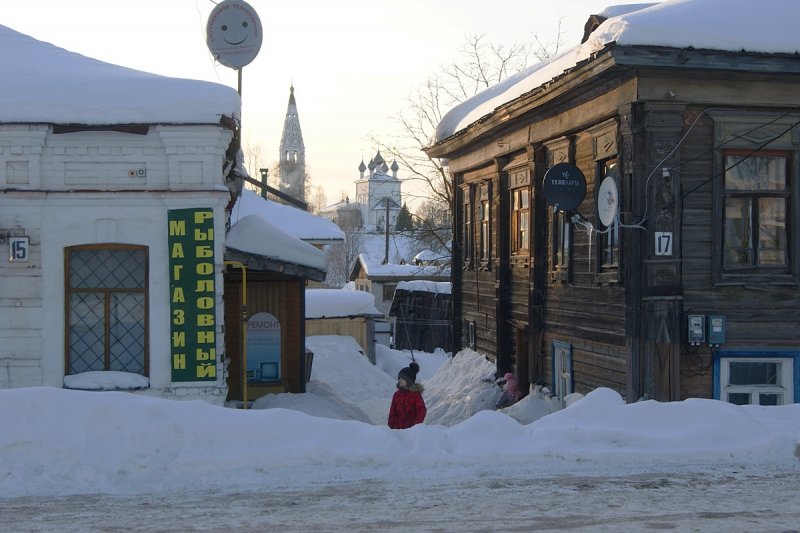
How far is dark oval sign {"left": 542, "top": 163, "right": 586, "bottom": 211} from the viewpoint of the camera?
46.0ft

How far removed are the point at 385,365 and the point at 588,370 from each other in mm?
19247

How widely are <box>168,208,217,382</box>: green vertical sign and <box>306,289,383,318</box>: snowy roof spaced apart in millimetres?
18627

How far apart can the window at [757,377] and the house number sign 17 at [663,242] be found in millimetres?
1619

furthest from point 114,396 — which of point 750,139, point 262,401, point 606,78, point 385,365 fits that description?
point 385,365

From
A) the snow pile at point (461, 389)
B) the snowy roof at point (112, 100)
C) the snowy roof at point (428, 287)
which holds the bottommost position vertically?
the snow pile at point (461, 389)

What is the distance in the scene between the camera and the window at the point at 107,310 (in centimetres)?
1274

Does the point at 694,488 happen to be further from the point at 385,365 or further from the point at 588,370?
the point at 385,365

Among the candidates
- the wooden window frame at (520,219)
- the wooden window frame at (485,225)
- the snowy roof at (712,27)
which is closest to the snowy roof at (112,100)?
the snowy roof at (712,27)

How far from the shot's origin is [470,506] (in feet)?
24.0

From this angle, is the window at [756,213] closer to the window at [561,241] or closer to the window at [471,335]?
the window at [561,241]

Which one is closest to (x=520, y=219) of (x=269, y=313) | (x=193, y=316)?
(x=269, y=313)

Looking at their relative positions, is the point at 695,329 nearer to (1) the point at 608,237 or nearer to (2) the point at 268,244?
(1) the point at 608,237

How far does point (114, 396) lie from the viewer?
29.6 ft

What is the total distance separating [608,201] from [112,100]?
21.5 ft
